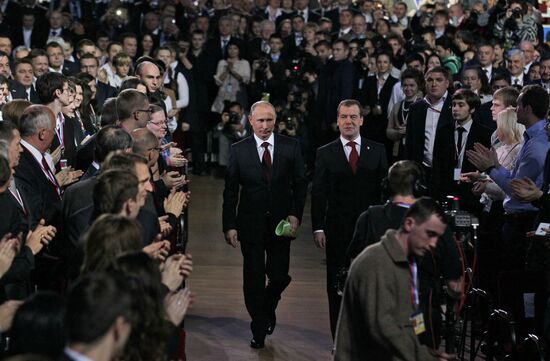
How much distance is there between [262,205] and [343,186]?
25.9 inches

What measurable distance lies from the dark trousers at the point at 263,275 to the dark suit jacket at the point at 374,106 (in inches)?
251

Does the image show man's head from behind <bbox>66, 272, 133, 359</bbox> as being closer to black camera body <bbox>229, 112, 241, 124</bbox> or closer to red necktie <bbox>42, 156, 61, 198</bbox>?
red necktie <bbox>42, 156, 61, 198</bbox>

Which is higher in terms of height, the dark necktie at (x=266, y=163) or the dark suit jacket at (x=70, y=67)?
the dark suit jacket at (x=70, y=67)

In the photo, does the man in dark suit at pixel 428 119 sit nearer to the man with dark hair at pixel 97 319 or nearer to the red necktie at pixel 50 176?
the red necktie at pixel 50 176

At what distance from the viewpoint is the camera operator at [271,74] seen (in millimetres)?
16609

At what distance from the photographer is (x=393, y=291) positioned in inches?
205

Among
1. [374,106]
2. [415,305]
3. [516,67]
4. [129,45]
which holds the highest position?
[129,45]

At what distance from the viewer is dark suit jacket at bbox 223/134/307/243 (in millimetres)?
8664

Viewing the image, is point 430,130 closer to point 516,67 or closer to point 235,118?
point 516,67

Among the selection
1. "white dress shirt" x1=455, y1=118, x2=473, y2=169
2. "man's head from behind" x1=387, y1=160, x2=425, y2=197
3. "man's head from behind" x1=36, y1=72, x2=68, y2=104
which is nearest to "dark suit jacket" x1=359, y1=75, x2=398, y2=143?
"white dress shirt" x1=455, y1=118, x2=473, y2=169

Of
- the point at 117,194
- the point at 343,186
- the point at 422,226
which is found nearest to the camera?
the point at 422,226

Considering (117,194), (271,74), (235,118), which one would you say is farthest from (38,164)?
(271,74)

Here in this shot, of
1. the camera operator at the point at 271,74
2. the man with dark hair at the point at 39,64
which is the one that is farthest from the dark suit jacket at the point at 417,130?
the camera operator at the point at 271,74

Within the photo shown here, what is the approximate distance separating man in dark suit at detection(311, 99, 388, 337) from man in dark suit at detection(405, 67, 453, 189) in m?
1.80
